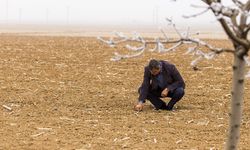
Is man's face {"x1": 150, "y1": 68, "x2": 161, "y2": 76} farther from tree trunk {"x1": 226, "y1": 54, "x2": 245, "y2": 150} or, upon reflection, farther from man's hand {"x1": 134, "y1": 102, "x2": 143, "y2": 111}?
tree trunk {"x1": 226, "y1": 54, "x2": 245, "y2": 150}

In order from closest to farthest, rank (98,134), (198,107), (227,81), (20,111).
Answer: (98,134) → (20,111) → (198,107) → (227,81)

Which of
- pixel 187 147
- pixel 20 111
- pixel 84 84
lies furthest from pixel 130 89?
pixel 187 147

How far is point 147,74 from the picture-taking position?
828 cm

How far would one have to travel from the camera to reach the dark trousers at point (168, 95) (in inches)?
333

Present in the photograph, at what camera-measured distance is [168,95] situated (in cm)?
854

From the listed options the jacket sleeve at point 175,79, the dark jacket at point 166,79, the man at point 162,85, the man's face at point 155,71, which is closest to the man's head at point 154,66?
the man's face at point 155,71

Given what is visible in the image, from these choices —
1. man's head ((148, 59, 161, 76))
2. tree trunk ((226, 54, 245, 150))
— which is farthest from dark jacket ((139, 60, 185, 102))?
tree trunk ((226, 54, 245, 150))

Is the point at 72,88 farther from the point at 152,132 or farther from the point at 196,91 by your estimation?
the point at 152,132

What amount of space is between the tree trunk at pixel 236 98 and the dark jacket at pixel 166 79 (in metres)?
4.30

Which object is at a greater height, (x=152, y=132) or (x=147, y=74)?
(x=147, y=74)

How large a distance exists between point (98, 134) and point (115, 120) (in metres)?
0.86

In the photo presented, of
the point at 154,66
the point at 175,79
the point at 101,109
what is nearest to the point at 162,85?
the point at 175,79

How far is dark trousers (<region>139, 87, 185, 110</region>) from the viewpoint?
27.8 feet

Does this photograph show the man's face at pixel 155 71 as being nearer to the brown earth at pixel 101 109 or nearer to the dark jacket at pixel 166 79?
the dark jacket at pixel 166 79
